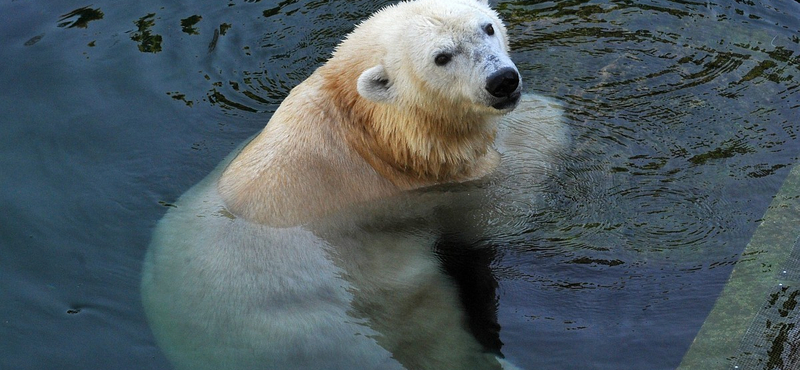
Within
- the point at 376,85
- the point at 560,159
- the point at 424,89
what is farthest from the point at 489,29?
the point at 560,159

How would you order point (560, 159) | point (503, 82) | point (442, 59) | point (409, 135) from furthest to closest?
point (560, 159)
point (409, 135)
point (442, 59)
point (503, 82)

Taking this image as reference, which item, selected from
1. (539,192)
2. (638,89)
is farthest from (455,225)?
(638,89)

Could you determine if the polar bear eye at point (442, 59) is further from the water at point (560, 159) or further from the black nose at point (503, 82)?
the water at point (560, 159)

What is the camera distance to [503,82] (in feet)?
16.1

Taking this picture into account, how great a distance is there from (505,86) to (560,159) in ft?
4.90

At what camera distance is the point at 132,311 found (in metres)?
5.20

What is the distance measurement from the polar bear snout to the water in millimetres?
1111

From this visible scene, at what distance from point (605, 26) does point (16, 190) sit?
17.0 ft

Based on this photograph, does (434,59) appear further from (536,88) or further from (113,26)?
(113,26)

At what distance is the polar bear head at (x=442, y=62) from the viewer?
4992 millimetres

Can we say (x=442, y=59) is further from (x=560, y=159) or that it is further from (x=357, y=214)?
(x=560, y=159)

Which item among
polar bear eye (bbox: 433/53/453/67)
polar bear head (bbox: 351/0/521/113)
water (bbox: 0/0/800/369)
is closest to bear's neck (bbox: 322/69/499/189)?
polar bear head (bbox: 351/0/521/113)

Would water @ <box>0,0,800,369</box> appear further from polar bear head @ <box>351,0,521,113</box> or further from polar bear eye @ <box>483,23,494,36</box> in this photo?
polar bear eye @ <box>483,23,494,36</box>

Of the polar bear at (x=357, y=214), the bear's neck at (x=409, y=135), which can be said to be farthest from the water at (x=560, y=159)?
the bear's neck at (x=409, y=135)
